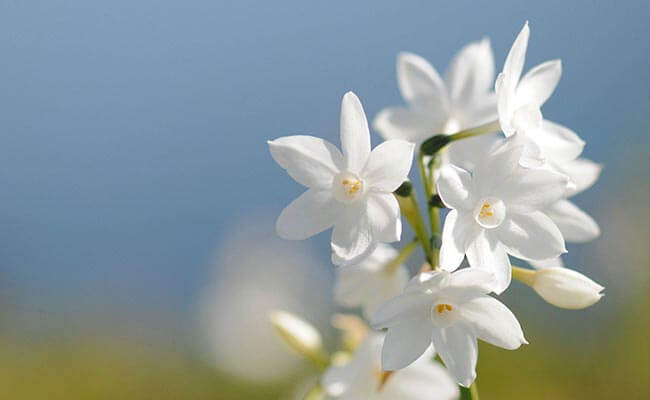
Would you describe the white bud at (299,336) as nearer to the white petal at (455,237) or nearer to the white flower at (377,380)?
the white flower at (377,380)

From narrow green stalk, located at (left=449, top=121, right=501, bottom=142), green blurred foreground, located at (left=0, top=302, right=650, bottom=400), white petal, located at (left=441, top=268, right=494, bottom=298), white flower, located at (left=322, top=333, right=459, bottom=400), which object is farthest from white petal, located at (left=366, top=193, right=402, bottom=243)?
green blurred foreground, located at (left=0, top=302, right=650, bottom=400)

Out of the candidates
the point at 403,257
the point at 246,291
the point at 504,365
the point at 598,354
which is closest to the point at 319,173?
the point at 403,257

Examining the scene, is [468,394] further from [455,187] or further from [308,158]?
[308,158]

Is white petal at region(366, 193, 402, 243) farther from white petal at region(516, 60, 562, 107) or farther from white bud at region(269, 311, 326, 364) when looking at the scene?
white bud at region(269, 311, 326, 364)

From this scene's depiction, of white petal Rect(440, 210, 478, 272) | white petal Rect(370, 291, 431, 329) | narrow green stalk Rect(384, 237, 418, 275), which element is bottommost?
narrow green stalk Rect(384, 237, 418, 275)

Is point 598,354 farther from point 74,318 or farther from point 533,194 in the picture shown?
point 74,318

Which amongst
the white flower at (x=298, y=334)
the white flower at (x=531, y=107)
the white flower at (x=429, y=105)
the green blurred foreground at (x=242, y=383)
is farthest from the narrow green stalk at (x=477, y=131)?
the green blurred foreground at (x=242, y=383)
